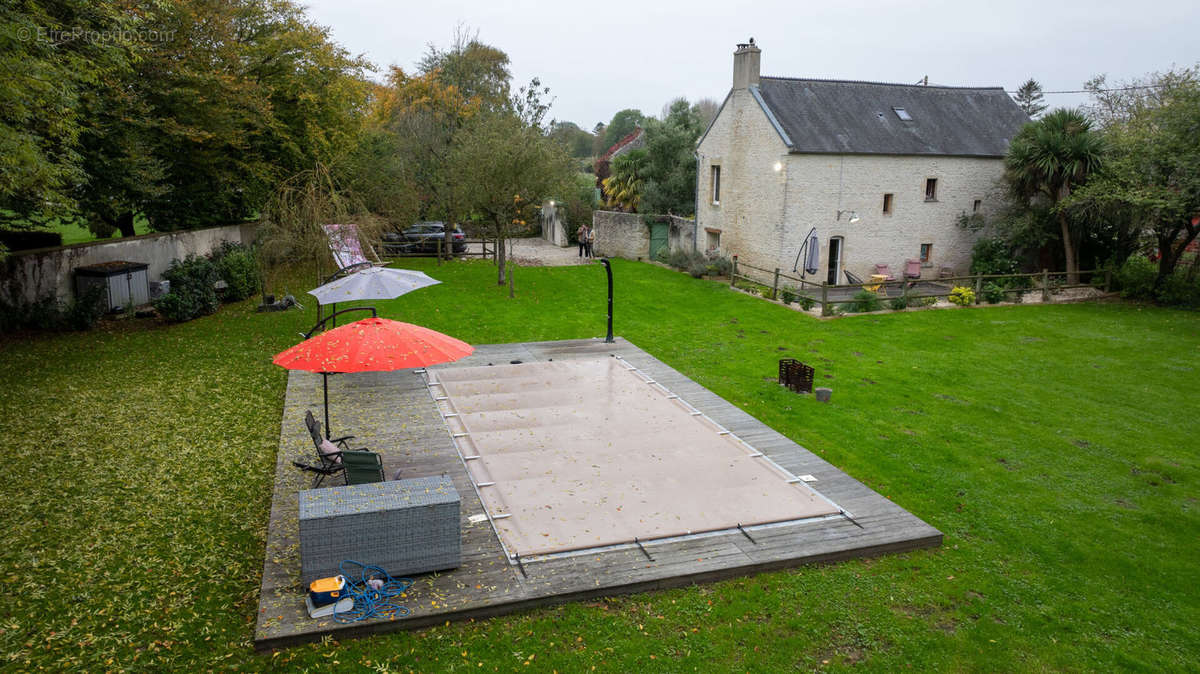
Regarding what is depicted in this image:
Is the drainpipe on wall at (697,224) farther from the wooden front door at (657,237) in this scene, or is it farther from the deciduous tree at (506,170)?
the deciduous tree at (506,170)

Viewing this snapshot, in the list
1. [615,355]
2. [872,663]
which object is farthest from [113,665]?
[615,355]

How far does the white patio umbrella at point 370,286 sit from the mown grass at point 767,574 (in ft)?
7.46

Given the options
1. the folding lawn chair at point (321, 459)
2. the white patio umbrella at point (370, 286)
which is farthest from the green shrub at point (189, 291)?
the folding lawn chair at point (321, 459)

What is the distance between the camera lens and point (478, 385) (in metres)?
13.0

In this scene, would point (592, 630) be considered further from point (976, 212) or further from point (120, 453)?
point (976, 212)

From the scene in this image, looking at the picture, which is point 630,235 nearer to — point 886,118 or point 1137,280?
point 886,118

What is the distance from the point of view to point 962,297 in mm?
22750

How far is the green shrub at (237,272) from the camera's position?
20.4m

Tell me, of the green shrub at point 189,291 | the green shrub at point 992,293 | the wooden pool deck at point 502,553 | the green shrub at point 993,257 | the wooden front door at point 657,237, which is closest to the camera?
the wooden pool deck at point 502,553

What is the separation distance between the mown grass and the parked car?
1194 centimetres

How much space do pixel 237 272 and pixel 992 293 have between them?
24092mm

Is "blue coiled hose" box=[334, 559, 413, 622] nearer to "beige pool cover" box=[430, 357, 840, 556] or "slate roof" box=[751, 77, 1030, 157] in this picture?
"beige pool cover" box=[430, 357, 840, 556]

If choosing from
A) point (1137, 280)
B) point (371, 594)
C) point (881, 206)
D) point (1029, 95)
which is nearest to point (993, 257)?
point (1137, 280)

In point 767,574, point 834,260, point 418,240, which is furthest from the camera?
point 418,240
